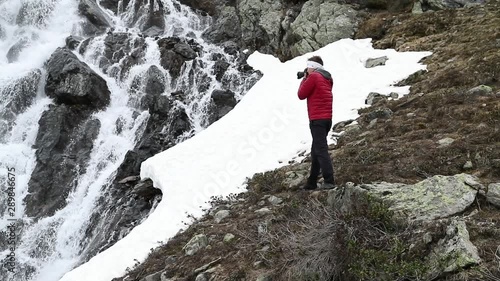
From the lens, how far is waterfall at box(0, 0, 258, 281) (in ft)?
52.4

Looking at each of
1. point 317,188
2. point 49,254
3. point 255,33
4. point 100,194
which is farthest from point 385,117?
point 255,33

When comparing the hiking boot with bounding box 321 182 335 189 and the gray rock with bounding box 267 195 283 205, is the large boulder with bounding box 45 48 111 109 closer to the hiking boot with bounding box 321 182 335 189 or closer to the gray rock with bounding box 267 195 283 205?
the gray rock with bounding box 267 195 283 205

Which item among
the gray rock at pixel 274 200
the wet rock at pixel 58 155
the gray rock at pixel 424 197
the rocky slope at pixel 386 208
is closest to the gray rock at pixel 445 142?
the rocky slope at pixel 386 208

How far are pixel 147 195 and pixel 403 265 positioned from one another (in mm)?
10473

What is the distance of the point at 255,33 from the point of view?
87.7 ft

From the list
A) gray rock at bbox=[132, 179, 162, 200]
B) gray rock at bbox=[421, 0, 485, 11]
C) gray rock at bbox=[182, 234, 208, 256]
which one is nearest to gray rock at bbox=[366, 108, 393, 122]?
gray rock at bbox=[182, 234, 208, 256]

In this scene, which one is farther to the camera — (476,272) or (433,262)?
(433,262)

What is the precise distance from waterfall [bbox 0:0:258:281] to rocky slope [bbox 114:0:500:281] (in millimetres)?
7262

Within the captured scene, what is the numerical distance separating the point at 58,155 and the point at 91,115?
3.03 metres

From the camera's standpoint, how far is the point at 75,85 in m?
22.1

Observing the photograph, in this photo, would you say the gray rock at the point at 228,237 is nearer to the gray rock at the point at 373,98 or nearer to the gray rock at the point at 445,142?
the gray rock at the point at 445,142

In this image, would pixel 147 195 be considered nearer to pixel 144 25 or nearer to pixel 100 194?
pixel 100 194

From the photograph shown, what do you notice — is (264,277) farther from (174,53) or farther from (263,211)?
(174,53)

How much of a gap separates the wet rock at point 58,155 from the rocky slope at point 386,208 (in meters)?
12.3
